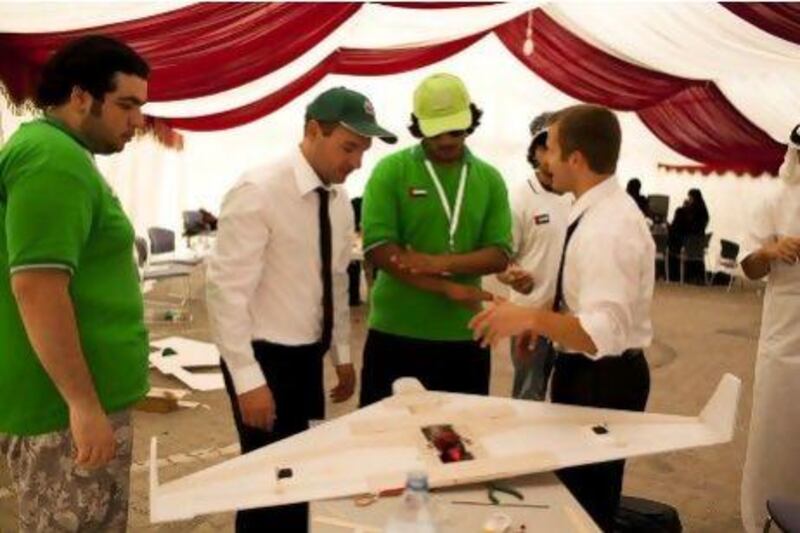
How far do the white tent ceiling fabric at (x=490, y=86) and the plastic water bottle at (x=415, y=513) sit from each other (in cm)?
293

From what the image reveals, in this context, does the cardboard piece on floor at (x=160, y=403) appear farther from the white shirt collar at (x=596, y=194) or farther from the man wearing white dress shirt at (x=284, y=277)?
the white shirt collar at (x=596, y=194)

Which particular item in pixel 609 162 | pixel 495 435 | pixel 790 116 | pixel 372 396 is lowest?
pixel 372 396

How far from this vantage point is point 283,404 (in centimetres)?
214

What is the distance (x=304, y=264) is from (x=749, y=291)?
30.1 ft

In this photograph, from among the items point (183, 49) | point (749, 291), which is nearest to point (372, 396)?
point (183, 49)

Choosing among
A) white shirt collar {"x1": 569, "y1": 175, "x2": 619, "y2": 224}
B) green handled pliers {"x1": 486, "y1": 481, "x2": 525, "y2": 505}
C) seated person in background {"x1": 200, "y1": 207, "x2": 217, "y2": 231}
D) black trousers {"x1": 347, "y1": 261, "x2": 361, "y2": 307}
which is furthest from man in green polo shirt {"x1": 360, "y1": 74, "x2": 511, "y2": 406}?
seated person in background {"x1": 200, "y1": 207, "x2": 217, "y2": 231}

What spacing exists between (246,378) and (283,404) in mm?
224

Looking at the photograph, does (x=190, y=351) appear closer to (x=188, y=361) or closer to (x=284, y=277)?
(x=188, y=361)

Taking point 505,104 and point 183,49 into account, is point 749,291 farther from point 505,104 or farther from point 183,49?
point 183,49

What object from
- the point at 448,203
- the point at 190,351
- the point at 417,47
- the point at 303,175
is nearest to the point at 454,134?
the point at 448,203

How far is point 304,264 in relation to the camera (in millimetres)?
2107

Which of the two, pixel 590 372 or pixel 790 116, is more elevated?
pixel 790 116

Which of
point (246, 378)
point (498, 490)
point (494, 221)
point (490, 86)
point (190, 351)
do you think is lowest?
point (190, 351)

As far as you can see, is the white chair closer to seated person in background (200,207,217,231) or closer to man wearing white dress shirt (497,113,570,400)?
seated person in background (200,207,217,231)
